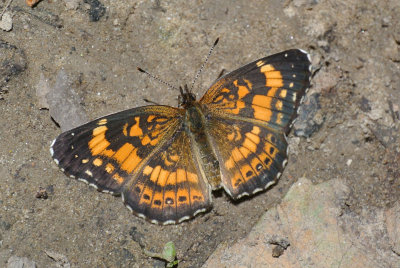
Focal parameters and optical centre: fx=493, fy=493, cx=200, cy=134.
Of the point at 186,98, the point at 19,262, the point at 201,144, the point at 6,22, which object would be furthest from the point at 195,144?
the point at 6,22

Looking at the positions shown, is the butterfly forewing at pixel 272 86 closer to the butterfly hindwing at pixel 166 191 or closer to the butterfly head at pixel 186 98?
the butterfly head at pixel 186 98

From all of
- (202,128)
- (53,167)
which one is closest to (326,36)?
(202,128)

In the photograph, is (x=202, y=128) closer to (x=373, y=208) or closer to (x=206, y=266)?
(x=206, y=266)

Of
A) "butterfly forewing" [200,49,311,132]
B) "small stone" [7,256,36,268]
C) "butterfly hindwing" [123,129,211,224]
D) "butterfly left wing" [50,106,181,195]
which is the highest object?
"butterfly forewing" [200,49,311,132]

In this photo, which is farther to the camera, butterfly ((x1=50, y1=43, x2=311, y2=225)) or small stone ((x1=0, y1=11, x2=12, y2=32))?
small stone ((x1=0, y1=11, x2=12, y2=32))

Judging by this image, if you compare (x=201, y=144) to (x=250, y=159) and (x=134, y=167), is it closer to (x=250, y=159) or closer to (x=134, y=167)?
(x=250, y=159)

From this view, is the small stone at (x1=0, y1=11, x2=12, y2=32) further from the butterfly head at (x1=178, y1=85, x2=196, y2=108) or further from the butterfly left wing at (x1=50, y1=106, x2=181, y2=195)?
the butterfly head at (x1=178, y1=85, x2=196, y2=108)

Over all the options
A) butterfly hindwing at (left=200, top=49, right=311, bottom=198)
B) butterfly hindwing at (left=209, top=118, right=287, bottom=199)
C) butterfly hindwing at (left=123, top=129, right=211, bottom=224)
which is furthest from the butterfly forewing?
butterfly hindwing at (left=123, top=129, right=211, bottom=224)
